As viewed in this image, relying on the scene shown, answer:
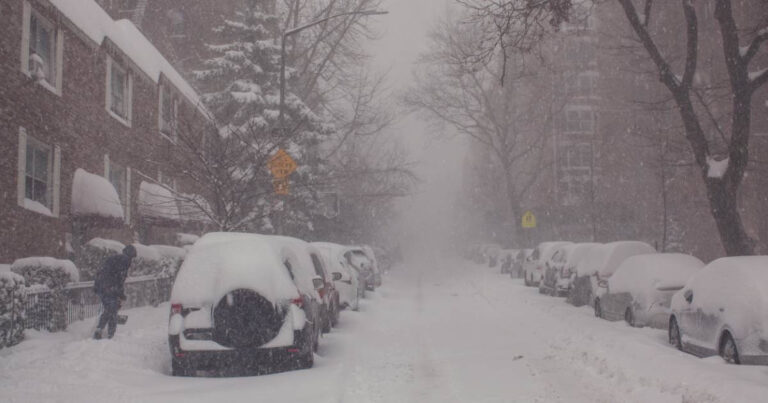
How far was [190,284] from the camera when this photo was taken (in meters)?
9.30

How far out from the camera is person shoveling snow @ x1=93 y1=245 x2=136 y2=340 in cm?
1179

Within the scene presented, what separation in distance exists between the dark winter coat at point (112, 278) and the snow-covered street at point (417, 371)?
74 centimetres

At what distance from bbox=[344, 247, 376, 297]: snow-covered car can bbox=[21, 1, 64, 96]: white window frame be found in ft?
30.1

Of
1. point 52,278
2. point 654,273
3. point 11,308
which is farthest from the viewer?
point 654,273

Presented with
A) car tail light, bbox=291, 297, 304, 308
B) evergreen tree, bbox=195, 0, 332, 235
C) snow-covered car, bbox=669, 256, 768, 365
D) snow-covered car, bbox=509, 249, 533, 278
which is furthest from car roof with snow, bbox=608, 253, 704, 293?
snow-covered car, bbox=509, 249, 533, 278

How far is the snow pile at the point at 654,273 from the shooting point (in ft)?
45.6

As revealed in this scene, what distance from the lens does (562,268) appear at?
23422 mm

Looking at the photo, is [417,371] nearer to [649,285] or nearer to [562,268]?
[649,285]

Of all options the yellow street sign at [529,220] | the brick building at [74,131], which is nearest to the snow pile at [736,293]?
the brick building at [74,131]

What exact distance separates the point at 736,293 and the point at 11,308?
32.8 ft

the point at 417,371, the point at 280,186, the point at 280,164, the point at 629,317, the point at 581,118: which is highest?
the point at 581,118

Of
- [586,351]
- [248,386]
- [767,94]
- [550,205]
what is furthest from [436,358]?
[550,205]

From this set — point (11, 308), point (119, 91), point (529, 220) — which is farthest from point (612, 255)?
point (529, 220)

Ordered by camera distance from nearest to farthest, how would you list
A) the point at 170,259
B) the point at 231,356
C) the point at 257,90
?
the point at 231,356 → the point at 170,259 → the point at 257,90
